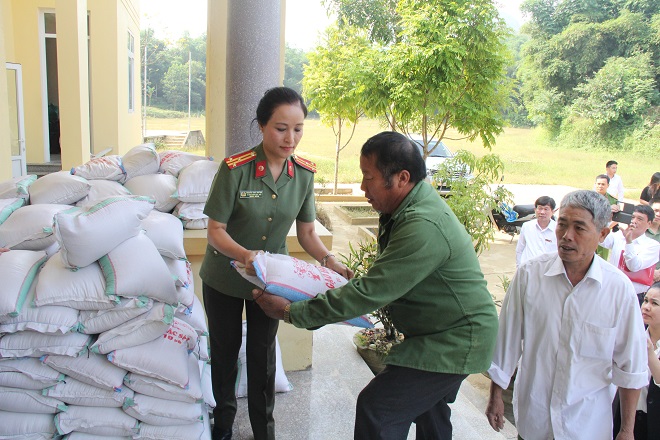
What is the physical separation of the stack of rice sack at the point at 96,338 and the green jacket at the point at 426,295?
0.76m

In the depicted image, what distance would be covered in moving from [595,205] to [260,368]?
4.88ft

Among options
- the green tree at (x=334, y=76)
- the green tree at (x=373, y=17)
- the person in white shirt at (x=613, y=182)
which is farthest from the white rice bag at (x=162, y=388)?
the green tree at (x=373, y=17)

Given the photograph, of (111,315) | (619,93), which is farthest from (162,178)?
(619,93)

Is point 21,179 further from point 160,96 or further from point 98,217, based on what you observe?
point 160,96

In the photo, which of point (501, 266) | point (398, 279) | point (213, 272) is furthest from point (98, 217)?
point (501, 266)

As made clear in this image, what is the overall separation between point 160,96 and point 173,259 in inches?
1331

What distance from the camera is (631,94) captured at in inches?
885

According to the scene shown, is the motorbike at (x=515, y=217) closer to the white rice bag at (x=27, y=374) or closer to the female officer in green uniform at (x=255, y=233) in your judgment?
the female officer in green uniform at (x=255, y=233)

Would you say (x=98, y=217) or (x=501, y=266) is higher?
(x=98, y=217)

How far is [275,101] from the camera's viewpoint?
2.15m

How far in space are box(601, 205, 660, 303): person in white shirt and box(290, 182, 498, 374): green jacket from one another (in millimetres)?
3020

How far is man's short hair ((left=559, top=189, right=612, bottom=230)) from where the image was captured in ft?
5.73

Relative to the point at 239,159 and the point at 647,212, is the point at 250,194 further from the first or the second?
the point at 647,212

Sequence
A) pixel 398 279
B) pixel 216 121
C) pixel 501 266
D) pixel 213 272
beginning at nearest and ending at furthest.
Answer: pixel 398 279 → pixel 213 272 → pixel 216 121 → pixel 501 266
